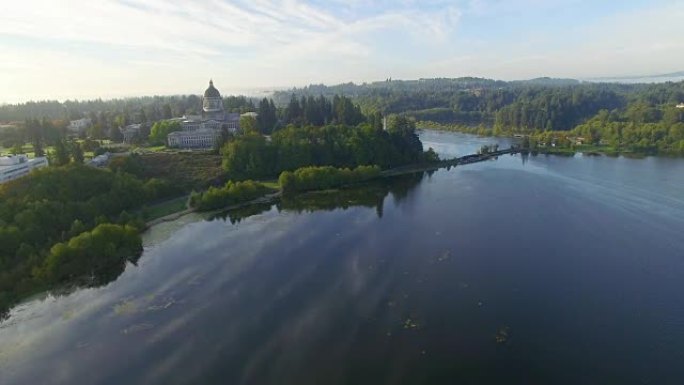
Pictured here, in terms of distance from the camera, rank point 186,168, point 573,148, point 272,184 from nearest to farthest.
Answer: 1. point 272,184
2. point 186,168
3. point 573,148

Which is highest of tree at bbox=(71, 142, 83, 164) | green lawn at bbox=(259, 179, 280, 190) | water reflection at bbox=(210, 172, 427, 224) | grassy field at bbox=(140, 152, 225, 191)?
tree at bbox=(71, 142, 83, 164)

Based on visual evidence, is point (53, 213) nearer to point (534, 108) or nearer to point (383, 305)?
point (383, 305)

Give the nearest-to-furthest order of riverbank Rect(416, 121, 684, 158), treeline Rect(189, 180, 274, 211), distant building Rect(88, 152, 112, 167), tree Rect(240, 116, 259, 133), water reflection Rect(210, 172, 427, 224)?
1. treeline Rect(189, 180, 274, 211)
2. water reflection Rect(210, 172, 427, 224)
3. distant building Rect(88, 152, 112, 167)
4. tree Rect(240, 116, 259, 133)
5. riverbank Rect(416, 121, 684, 158)

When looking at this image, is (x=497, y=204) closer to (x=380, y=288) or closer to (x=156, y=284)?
(x=380, y=288)

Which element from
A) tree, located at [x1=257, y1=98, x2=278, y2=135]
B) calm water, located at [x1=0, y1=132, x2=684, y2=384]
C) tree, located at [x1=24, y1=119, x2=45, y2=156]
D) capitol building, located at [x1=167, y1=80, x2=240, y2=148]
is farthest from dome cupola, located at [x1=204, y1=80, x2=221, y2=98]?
calm water, located at [x1=0, y1=132, x2=684, y2=384]

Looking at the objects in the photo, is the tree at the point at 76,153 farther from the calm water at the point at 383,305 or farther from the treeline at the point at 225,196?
the calm water at the point at 383,305

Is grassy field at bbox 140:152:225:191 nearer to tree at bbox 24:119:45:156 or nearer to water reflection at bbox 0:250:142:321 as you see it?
tree at bbox 24:119:45:156

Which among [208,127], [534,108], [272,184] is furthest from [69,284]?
[534,108]
